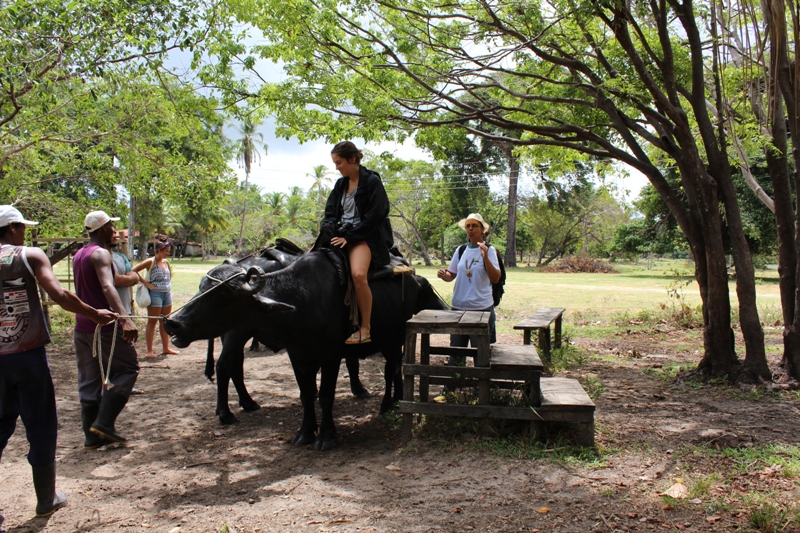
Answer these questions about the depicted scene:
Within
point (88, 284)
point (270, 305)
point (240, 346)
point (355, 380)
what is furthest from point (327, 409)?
point (88, 284)

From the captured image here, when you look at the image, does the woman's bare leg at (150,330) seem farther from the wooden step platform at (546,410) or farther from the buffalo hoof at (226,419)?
the wooden step platform at (546,410)

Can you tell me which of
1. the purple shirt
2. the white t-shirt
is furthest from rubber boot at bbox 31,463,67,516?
the white t-shirt

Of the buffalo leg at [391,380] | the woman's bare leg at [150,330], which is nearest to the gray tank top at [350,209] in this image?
the buffalo leg at [391,380]

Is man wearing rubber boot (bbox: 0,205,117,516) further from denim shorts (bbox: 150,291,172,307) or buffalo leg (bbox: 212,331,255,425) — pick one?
denim shorts (bbox: 150,291,172,307)

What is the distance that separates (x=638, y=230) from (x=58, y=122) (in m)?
35.7

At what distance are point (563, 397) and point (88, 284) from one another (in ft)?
14.3

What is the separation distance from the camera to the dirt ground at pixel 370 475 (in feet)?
11.9

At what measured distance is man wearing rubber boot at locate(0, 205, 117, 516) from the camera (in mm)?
3719

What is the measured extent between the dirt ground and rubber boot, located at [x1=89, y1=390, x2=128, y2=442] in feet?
0.66

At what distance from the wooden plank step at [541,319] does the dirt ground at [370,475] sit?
4.58 feet

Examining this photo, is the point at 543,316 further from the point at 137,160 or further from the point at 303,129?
the point at 137,160

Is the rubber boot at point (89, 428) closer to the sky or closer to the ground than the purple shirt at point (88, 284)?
closer to the ground

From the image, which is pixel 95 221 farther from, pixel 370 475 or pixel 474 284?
pixel 474 284

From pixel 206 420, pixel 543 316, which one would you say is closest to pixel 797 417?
pixel 543 316
